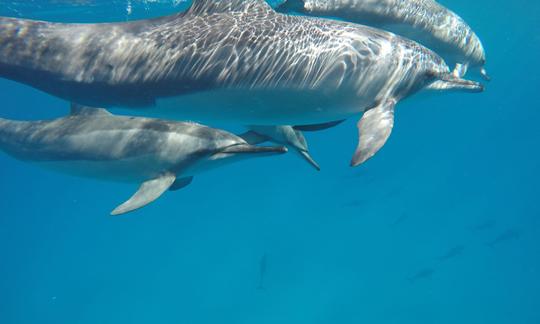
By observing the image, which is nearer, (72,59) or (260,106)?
(72,59)

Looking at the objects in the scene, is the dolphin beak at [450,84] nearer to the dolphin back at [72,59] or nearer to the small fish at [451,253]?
the dolphin back at [72,59]

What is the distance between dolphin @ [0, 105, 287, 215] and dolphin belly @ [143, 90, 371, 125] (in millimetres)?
519

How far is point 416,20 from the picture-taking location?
9.05 metres

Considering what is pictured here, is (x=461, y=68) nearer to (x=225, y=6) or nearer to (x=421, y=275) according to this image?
(x=225, y=6)

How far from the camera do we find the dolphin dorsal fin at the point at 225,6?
5184mm

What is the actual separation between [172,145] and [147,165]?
49 cm

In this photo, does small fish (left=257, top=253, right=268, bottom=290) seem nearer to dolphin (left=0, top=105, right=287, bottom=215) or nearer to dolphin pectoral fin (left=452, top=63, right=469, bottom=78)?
dolphin pectoral fin (left=452, top=63, right=469, bottom=78)

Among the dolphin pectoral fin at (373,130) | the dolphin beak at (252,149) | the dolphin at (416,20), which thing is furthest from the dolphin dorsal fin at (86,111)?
the dolphin pectoral fin at (373,130)

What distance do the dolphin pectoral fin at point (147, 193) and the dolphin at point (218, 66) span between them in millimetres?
1225

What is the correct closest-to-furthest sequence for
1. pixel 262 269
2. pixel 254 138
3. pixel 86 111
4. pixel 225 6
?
pixel 225 6 → pixel 86 111 → pixel 254 138 → pixel 262 269

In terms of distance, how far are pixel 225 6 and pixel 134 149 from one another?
95.8 inches

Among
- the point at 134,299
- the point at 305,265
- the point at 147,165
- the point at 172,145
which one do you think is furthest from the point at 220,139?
the point at 134,299

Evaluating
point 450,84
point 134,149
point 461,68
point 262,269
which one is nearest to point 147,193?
point 134,149

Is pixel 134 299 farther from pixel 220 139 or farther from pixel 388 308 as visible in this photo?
pixel 220 139
